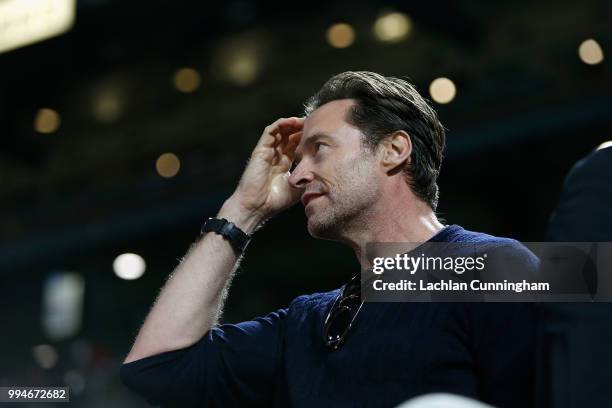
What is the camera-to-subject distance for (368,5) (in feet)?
28.1

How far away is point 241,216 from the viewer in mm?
2162

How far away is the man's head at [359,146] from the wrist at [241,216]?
0.15 m

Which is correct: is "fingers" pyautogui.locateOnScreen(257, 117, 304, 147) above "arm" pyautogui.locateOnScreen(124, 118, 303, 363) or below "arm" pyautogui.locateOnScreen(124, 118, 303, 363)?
above

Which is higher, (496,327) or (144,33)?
(144,33)

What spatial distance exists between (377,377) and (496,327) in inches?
10.3

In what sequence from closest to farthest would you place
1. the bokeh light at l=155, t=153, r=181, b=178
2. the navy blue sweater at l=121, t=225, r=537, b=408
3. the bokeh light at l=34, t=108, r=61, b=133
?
the navy blue sweater at l=121, t=225, r=537, b=408 → the bokeh light at l=155, t=153, r=181, b=178 → the bokeh light at l=34, t=108, r=61, b=133

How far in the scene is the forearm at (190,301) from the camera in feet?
6.46

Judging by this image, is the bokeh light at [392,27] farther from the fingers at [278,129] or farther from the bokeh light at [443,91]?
the fingers at [278,129]

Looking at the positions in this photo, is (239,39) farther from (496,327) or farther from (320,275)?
(496,327)

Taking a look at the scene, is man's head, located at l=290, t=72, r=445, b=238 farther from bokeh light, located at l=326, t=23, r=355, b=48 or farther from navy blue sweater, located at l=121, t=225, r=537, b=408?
bokeh light, located at l=326, t=23, r=355, b=48

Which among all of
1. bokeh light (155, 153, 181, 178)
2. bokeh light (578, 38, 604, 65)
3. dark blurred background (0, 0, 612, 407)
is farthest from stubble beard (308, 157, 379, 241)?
bokeh light (155, 153, 181, 178)

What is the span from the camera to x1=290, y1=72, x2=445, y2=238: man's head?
1.99 meters

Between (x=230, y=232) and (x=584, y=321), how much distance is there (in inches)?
54.7

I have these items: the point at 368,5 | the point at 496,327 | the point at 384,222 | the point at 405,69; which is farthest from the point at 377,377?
the point at 368,5
